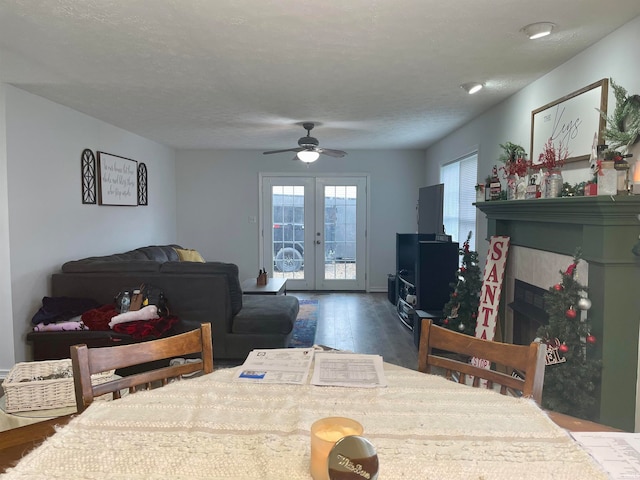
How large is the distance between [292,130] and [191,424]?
15.0 ft

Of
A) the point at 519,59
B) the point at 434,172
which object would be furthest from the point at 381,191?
the point at 519,59

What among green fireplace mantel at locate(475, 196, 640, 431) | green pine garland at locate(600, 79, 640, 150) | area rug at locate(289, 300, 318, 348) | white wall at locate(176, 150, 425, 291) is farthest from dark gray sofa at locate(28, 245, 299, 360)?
white wall at locate(176, 150, 425, 291)

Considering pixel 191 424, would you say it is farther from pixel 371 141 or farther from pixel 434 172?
Result: pixel 434 172

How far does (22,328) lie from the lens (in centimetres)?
357

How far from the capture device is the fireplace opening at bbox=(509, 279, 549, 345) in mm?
2889

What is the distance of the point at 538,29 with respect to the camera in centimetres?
232

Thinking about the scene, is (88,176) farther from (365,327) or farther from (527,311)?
(527,311)

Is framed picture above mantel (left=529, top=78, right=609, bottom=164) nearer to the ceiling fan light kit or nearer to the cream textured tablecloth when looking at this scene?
the cream textured tablecloth

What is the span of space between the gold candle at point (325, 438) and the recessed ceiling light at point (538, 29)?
231 centimetres

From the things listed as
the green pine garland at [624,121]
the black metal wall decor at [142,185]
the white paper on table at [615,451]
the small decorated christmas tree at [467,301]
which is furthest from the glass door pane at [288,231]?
the white paper on table at [615,451]

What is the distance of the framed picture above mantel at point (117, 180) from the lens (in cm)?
475

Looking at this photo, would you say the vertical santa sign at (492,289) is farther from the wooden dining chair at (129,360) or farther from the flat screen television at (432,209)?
the wooden dining chair at (129,360)

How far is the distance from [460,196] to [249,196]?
11.1ft

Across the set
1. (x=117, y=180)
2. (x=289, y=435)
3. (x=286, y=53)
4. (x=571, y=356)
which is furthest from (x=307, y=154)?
(x=289, y=435)
